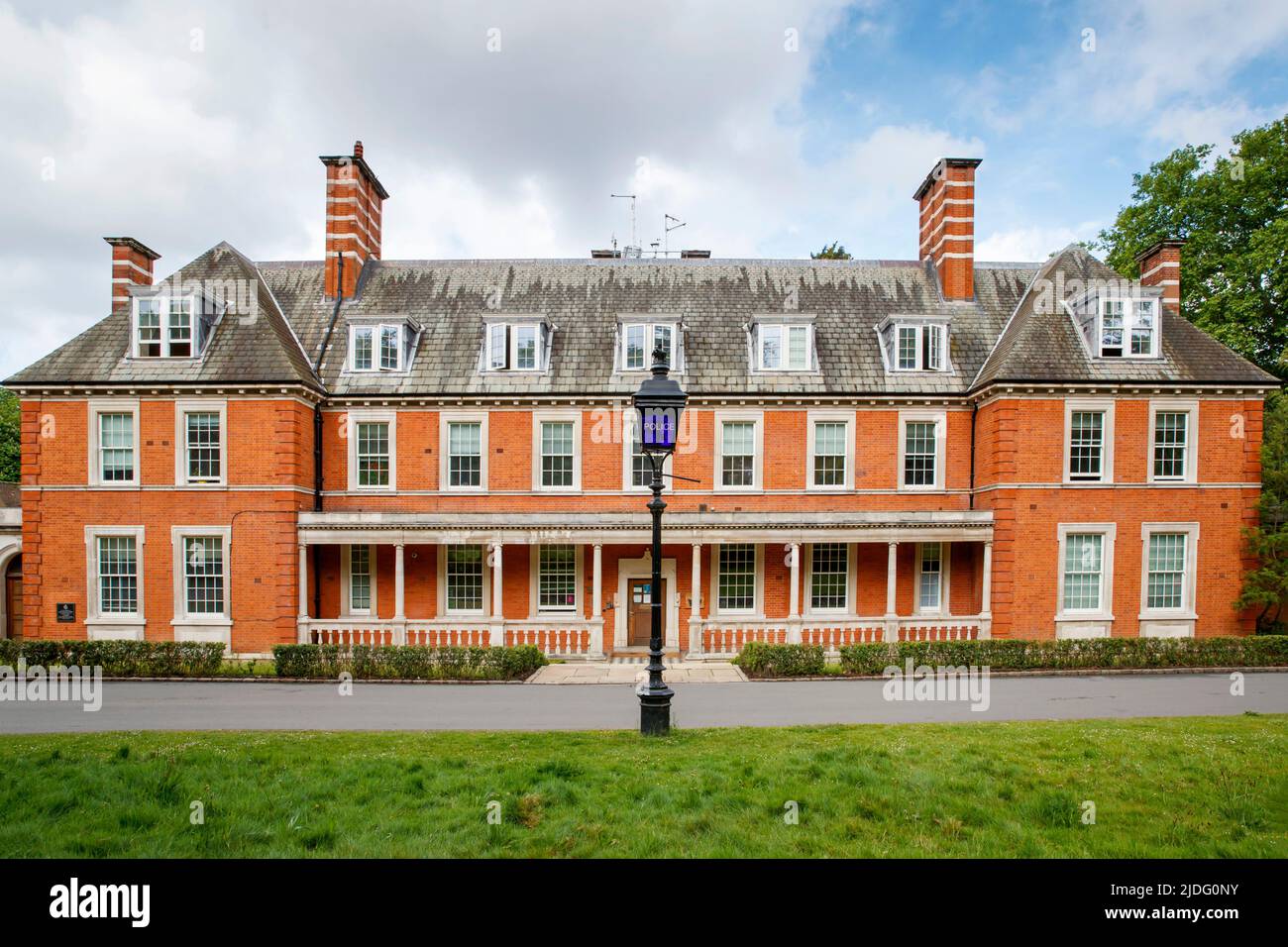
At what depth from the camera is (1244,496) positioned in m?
20.5

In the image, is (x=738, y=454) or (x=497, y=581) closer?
(x=497, y=581)

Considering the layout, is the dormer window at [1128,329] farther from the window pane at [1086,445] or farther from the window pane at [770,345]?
the window pane at [770,345]

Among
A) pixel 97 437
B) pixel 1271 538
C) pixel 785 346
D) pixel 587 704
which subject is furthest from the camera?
pixel 785 346

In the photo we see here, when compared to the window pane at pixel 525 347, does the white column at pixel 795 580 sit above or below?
below

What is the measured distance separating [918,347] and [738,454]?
6606 millimetres

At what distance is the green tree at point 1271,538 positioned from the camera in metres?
19.6

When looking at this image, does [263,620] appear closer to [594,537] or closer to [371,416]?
[371,416]

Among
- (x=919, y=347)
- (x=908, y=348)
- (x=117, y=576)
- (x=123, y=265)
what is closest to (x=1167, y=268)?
(x=919, y=347)

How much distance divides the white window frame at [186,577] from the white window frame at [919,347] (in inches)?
804

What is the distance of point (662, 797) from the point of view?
22.8 ft

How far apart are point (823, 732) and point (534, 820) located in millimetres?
5915

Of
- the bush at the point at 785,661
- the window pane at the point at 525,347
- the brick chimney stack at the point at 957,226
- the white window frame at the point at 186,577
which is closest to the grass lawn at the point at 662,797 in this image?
the bush at the point at 785,661

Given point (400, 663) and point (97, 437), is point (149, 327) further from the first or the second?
point (400, 663)
